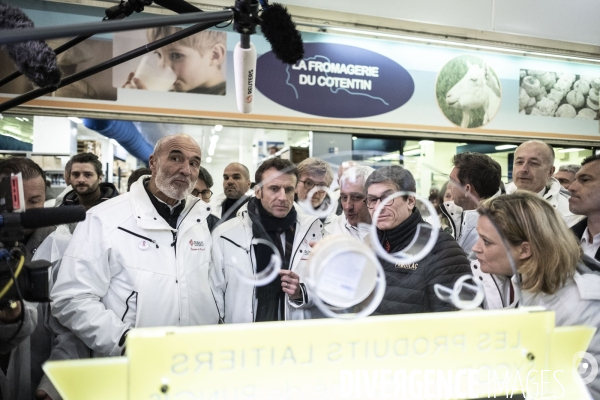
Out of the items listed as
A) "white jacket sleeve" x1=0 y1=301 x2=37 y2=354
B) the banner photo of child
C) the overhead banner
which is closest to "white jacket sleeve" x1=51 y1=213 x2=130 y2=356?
"white jacket sleeve" x1=0 y1=301 x2=37 y2=354

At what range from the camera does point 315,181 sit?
911mm

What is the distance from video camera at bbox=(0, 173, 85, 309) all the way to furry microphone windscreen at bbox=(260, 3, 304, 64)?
50cm

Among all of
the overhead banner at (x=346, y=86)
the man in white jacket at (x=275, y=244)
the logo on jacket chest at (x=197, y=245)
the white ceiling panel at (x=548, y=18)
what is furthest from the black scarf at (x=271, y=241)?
the white ceiling panel at (x=548, y=18)

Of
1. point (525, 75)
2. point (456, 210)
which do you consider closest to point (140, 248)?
point (456, 210)

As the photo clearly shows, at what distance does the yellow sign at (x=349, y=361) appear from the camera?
0.75 meters

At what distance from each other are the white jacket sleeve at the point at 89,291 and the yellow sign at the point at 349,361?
675 mm

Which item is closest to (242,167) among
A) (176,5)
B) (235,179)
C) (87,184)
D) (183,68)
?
(235,179)

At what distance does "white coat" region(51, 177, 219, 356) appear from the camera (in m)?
1.46

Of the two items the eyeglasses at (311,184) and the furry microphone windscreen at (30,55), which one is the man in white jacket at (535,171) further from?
the furry microphone windscreen at (30,55)

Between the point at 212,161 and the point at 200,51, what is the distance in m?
0.94

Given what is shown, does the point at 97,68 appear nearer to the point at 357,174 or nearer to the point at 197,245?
the point at 357,174

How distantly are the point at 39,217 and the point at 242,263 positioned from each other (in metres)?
0.41

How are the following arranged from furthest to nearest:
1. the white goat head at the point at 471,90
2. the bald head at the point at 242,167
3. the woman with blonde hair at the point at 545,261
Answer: the white goat head at the point at 471,90, the bald head at the point at 242,167, the woman with blonde hair at the point at 545,261

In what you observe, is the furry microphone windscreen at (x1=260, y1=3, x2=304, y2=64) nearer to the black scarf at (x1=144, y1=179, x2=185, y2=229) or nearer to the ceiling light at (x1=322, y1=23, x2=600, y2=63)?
the black scarf at (x1=144, y1=179, x2=185, y2=229)
